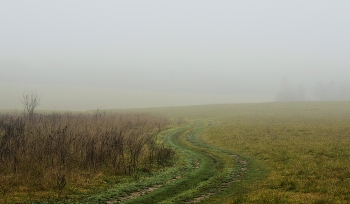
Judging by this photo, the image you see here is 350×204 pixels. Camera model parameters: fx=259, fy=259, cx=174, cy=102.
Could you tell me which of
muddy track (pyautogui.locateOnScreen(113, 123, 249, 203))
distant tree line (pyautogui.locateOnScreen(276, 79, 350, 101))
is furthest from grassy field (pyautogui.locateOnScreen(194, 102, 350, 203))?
distant tree line (pyautogui.locateOnScreen(276, 79, 350, 101))

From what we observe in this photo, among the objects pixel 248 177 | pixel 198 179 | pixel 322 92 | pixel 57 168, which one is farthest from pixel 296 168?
pixel 322 92

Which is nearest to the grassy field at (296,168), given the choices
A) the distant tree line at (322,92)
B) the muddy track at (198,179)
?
the muddy track at (198,179)

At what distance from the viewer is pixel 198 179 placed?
13242 millimetres

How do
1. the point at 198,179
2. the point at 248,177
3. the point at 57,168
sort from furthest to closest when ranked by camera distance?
1. the point at 248,177
2. the point at 198,179
3. the point at 57,168

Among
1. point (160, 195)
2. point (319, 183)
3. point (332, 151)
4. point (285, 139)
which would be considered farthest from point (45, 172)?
point (285, 139)

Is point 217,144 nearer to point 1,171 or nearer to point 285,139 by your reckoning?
point 285,139

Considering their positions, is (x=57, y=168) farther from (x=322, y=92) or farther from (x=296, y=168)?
(x=322, y=92)

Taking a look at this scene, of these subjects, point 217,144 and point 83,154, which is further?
point 217,144

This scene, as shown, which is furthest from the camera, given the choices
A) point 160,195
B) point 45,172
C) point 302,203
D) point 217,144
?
point 217,144

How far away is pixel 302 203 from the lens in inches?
360

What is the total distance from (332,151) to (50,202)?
17.8 meters

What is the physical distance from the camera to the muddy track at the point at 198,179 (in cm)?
1058

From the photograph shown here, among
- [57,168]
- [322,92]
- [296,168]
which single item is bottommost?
[296,168]

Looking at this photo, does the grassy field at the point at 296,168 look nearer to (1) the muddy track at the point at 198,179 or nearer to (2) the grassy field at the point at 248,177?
(2) the grassy field at the point at 248,177
